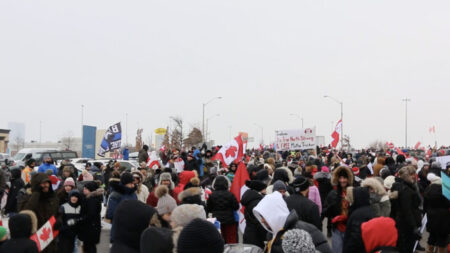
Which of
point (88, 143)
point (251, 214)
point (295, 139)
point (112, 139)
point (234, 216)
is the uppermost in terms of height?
point (295, 139)

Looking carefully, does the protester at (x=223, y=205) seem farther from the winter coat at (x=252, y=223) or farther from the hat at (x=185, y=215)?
the hat at (x=185, y=215)

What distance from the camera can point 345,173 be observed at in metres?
7.86

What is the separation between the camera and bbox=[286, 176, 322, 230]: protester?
6551 mm

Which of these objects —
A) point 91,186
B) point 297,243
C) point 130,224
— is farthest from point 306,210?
point 91,186

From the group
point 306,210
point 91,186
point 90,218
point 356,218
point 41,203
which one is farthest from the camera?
point 91,186

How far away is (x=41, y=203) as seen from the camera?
7.65 metres

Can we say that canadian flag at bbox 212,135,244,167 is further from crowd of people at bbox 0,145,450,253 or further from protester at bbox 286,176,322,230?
protester at bbox 286,176,322,230

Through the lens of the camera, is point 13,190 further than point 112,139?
No

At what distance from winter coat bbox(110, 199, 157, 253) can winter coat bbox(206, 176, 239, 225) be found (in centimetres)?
308

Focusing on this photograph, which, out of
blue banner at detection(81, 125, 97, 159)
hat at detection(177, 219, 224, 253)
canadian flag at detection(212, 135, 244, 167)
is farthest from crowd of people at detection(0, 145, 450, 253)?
blue banner at detection(81, 125, 97, 159)

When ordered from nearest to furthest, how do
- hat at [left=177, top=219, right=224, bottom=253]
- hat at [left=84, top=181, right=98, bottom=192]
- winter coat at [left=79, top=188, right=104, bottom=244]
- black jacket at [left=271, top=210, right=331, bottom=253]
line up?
hat at [left=177, top=219, right=224, bottom=253] < black jacket at [left=271, top=210, right=331, bottom=253] < winter coat at [left=79, top=188, right=104, bottom=244] < hat at [left=84, top=181, right=98, bottom=192]

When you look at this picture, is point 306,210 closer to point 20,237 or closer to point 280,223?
point 280,223

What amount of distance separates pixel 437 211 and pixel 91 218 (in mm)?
5866

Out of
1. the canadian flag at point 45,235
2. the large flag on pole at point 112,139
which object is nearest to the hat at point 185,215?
the canadian flag at point 45,235
